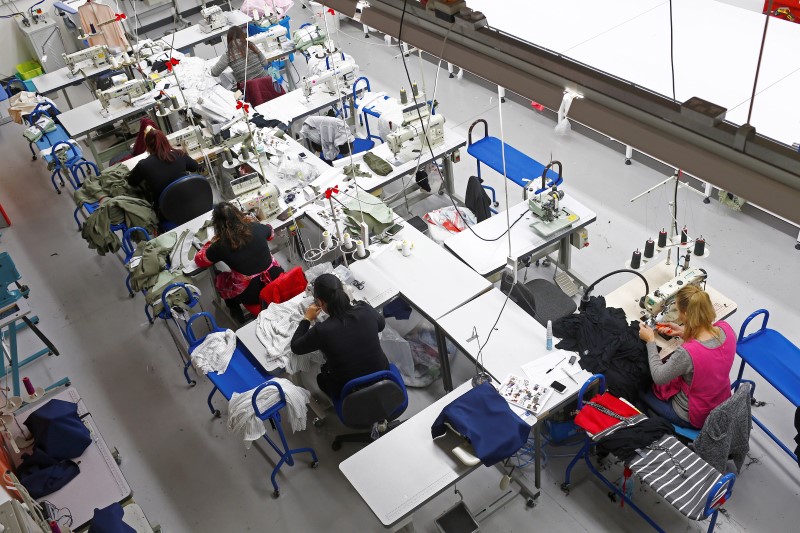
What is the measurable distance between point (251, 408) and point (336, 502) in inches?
30.9

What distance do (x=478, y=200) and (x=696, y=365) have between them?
6.88 ft

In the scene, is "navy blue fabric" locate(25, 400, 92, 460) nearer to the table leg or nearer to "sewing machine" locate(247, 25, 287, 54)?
the table leg

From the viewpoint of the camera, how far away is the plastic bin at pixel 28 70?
933 cm

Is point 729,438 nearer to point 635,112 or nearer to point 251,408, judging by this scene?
point 635,112

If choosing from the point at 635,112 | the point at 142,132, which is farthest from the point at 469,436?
the point at 142,132

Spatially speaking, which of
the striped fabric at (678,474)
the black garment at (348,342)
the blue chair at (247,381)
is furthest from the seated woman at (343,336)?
the striped fabric at (678,474)

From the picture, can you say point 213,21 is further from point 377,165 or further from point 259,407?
point 259,407

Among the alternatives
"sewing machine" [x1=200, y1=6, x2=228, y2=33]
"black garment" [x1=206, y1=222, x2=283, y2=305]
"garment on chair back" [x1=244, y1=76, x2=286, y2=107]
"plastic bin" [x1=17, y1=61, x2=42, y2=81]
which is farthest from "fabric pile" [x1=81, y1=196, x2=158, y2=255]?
"plastic bin" [x1=17, y1=61, x2=42, y2=81]

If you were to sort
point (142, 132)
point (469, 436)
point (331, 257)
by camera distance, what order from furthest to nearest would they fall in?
point (142, 132)
point (331, 257)
point (469, 436)

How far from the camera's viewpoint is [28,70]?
9.41 meters

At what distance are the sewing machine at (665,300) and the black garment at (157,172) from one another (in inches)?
139

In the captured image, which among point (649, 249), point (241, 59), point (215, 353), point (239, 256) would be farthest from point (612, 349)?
point (241, 59)

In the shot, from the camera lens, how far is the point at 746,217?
5.65 m

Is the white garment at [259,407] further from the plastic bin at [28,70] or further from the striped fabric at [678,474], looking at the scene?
the plastic bin at [28,70]
